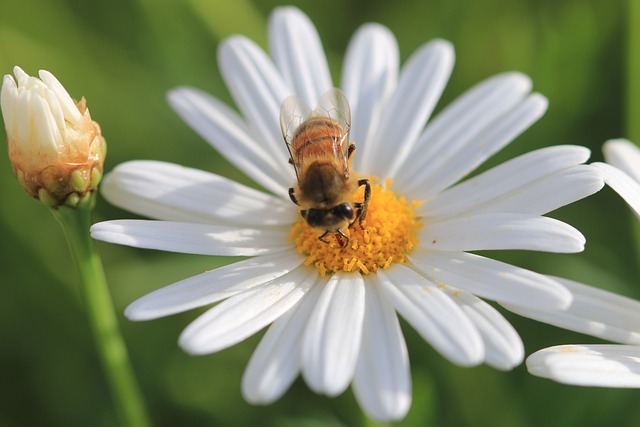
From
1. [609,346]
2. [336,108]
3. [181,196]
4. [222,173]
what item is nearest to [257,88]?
[336,108]

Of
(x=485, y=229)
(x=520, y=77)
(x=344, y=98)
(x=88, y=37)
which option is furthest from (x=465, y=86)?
(x=88, y=37)

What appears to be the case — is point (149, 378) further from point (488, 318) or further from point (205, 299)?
point (488, 318)

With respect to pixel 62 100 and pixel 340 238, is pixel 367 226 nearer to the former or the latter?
pixel 340 238

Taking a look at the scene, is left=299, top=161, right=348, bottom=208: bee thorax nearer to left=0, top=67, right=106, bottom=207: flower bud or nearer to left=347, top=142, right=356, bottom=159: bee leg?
left=347, top=142, right=356, bottom=159: bee leg

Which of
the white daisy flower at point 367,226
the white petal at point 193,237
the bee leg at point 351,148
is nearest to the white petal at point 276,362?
the white daisy flower at point 367,226

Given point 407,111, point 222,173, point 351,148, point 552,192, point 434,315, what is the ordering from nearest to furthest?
1. point 434,315
2. point 552,192
3. point 351,148
4. point 407,111
5. point 222,173

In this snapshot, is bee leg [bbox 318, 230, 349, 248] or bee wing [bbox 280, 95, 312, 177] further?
bee wing [bbox 280, 95, 312, 177]

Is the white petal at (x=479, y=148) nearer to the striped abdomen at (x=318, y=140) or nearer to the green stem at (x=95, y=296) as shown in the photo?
the striped abdomen at (x=318, y=140)

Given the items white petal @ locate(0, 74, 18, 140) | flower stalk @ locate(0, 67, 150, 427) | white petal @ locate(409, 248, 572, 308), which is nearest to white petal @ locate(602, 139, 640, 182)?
white petal @ locate(409, 248, 572, 308)
